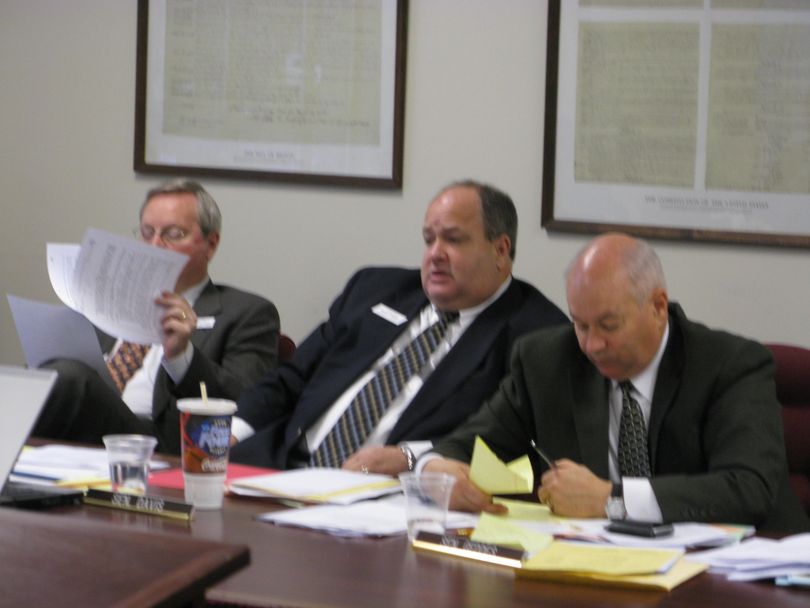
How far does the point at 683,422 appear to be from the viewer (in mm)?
2303

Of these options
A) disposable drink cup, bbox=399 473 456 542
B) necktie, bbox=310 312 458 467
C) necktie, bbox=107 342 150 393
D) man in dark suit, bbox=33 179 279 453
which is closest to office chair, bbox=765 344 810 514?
necktie, bbox=310 312 458 467

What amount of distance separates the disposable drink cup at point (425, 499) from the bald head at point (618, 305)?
0.73 m

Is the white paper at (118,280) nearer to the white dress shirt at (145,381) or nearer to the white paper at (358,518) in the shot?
the white dress shirt at (145,381)

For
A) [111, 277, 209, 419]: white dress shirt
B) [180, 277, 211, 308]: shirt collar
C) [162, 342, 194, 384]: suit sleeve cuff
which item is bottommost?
[111, 277, 209, 419]: white dress shirt

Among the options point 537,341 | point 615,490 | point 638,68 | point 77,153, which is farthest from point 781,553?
point 77,153

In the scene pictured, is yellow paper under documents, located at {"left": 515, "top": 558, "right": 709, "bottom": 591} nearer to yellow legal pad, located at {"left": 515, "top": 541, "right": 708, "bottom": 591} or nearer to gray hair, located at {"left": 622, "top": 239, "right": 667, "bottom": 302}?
yellow legal pad, located at {"left": 515, "top": 541, "right": 708, "bottom": 591}

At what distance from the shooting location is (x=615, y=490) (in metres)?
2.02

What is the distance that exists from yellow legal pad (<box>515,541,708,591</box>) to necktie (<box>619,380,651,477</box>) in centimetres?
75

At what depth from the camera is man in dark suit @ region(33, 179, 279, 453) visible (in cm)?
298

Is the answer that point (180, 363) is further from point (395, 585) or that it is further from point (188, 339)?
point (395, 585)

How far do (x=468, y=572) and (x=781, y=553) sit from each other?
Result: 0.46 metres

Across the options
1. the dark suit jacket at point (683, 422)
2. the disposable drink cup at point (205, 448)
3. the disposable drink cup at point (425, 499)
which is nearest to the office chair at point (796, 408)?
the dark suit jacket at point (683, 422)

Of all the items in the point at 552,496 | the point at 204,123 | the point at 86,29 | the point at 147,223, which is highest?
the point at 86,29

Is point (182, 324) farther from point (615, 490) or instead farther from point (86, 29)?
point (86, 29)
